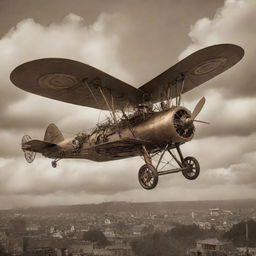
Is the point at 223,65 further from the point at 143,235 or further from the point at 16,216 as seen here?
the point at 143,235

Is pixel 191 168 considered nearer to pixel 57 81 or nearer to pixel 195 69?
pixel 195 69

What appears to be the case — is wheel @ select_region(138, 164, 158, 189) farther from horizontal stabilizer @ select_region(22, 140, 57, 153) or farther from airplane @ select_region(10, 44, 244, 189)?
horizontal stabilizer @ select_region(22, 140, 57, 153)

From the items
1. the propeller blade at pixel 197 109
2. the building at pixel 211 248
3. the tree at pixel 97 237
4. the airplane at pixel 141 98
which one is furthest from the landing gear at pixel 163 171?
the tree at pixel 97 237

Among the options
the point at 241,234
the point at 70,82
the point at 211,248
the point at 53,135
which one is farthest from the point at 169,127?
the point at 241,234

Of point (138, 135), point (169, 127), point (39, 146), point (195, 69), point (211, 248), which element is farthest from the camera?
point (211, 248)

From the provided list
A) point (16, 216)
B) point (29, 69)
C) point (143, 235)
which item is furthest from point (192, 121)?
point (143, 235)

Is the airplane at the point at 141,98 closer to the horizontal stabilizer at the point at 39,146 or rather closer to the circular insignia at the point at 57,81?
the circular insignia at the point at 57,81
